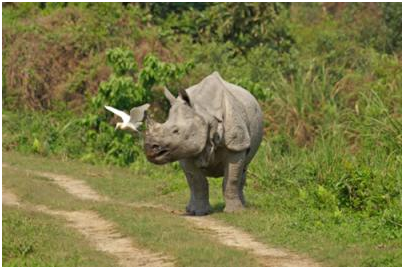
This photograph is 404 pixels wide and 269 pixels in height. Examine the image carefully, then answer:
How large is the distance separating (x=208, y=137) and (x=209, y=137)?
0.06ft

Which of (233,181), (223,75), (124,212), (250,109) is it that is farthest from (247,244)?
(223,75)

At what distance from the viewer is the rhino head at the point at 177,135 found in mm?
11930

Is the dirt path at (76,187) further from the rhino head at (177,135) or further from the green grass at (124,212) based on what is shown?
the rhino head at (177,135)

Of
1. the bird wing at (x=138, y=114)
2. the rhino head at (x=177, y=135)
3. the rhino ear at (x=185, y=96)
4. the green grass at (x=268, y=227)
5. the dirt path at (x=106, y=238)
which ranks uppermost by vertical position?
the rhino ear at (x=185, y=96)

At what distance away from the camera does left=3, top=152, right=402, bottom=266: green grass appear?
10.2m

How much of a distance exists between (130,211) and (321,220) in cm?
227

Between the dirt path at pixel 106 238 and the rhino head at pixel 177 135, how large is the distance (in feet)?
3.15

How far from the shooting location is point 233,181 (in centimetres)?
1287

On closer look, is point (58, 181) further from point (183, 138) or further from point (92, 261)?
point (92, 261)

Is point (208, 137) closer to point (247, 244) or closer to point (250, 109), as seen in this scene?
point (250, 109)

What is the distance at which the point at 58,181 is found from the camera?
17.2m

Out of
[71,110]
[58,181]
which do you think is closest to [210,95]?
[58,181]

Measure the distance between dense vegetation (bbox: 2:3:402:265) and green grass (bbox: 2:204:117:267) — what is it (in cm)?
334

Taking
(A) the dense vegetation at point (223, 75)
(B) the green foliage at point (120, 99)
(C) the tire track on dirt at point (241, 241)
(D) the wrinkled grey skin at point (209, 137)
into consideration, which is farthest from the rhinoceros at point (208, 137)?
(B) the green foliage at point (120, 99)
